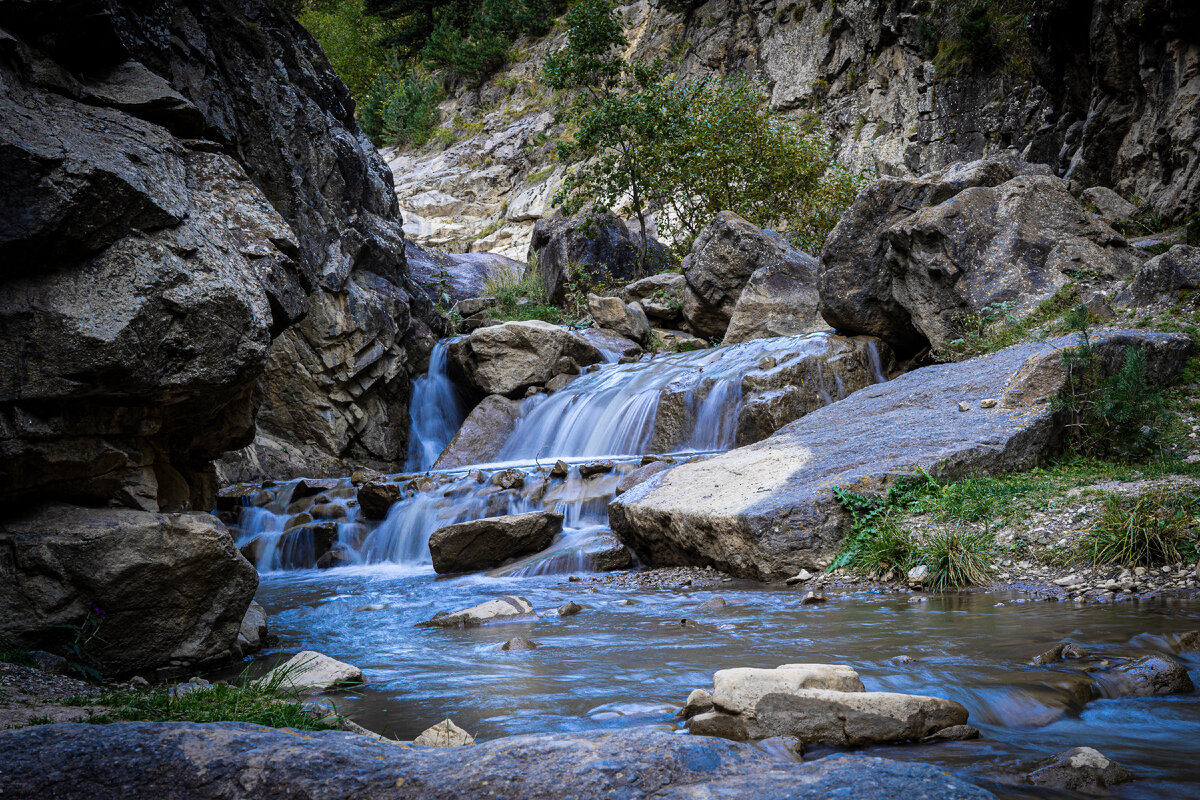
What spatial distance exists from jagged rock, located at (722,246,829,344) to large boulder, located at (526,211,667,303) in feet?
23.3

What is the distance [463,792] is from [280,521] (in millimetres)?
9929

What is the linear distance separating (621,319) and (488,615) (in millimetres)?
12299

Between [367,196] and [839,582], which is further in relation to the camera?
[367,196]

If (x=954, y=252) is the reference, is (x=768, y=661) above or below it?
below

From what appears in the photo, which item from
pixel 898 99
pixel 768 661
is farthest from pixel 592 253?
pixel 768 661

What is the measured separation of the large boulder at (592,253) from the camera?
2141 centimetres

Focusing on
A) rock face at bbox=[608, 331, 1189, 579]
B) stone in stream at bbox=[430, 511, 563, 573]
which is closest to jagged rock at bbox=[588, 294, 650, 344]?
rock face at bbox=[608, 331, 1189, 579]

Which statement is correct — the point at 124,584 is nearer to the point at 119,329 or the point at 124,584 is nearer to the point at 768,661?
the point at 119,329

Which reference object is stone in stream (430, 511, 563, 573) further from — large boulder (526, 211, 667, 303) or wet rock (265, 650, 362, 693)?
large boulder (526, 211, 667, 303)

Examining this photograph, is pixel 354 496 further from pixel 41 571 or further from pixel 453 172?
pixel 453 172

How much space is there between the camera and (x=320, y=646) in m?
5.42

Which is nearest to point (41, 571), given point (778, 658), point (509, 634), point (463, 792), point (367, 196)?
point (509, 634)

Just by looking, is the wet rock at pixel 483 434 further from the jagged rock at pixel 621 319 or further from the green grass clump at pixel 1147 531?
the green grass clump at pixel 1147 531

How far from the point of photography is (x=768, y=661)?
13.4 feet
